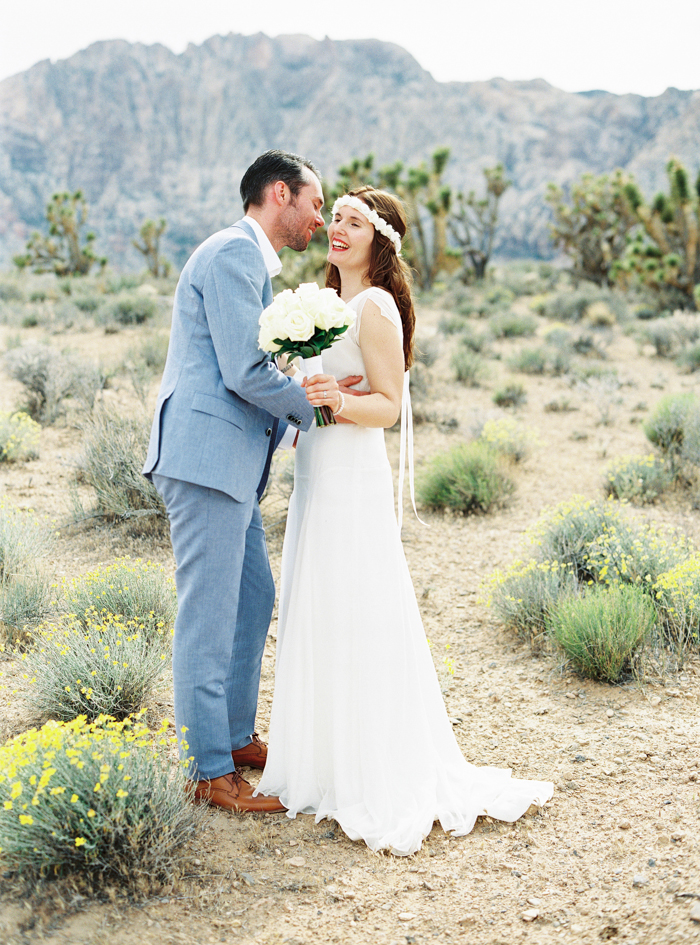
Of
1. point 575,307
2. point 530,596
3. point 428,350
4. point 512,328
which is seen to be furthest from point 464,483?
point 575,307

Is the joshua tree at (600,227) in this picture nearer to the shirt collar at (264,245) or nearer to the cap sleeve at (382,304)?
the cap sleeve at (382,304)

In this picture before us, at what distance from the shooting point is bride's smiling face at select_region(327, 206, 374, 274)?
3160 mm

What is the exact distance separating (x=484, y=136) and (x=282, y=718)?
89415mm

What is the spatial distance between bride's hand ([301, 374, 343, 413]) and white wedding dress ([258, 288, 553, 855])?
280 mm

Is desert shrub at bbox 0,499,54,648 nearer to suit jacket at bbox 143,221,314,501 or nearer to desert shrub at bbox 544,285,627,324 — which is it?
suit jacket at bbox 143,221,314,501

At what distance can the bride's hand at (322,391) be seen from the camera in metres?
2.83

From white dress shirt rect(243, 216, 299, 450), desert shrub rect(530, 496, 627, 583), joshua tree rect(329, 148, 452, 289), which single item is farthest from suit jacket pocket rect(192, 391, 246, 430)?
joshua tree rect(329, 148, 452, 289)

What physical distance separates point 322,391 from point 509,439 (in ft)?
19.5

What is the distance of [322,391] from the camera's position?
2832mm

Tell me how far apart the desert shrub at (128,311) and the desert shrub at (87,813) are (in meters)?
12.8

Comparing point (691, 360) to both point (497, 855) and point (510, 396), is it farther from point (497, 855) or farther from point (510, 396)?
point (497, 855)

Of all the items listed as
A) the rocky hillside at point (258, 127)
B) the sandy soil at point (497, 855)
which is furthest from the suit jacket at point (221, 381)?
the rocky hillside at point (258, 127)

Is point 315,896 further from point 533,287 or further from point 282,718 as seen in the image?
point 533,287

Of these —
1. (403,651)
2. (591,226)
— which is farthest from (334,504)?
(591,226)
